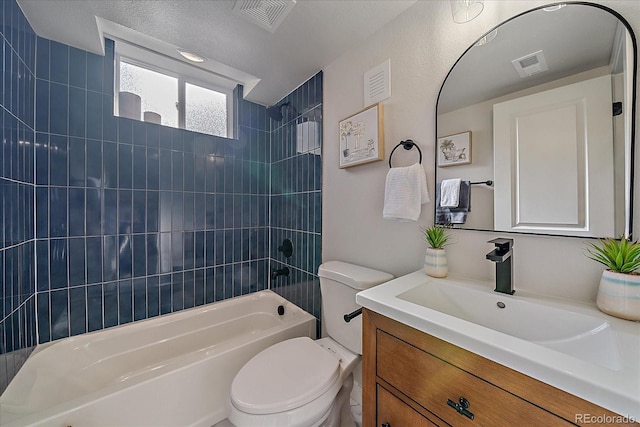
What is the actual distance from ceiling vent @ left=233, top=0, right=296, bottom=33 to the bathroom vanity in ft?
4.61

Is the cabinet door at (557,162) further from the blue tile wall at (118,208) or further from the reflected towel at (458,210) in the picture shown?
the blue tile wall at (118,208)

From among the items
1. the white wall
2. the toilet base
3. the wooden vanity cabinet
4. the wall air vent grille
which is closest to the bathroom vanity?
the wooden vanity cabinet

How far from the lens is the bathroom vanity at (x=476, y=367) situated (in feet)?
1.44

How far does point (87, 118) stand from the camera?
159 cm

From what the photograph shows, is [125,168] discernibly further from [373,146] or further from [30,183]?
[373,146]

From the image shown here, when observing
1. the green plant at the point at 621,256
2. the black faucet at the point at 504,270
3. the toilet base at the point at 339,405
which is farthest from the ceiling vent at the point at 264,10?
the toilet base at the point at 339,405

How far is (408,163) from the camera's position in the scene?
1.22 m

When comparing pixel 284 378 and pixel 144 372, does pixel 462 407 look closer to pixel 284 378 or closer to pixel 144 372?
pixel 284 378

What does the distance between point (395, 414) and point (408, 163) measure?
1031mm

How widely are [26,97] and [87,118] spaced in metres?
0.27

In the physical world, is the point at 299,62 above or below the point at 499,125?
above

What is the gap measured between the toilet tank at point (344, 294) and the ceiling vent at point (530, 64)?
3.28 ft

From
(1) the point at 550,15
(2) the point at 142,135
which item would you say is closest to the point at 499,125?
(1) the point at 550,15

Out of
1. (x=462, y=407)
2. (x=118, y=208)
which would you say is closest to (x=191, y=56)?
(x=118, y=208)
